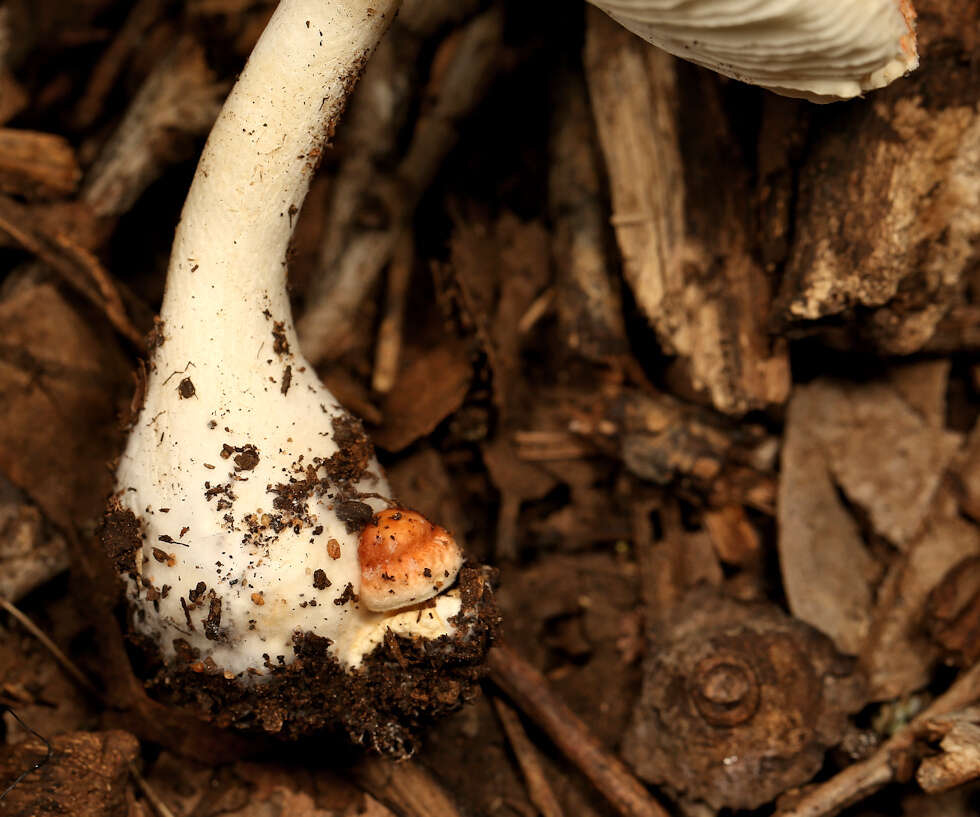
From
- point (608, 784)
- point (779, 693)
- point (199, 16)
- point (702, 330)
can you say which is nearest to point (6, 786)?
point (608, 784)

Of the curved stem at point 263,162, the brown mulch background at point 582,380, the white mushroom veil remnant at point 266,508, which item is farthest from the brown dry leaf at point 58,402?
the curved stem at point 263,162

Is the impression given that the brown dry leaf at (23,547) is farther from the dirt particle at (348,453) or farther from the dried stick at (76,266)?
the dirt particle at (348,453)

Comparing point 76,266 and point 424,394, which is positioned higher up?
point 76,266

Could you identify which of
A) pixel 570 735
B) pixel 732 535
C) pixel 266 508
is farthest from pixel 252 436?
pixel 732 535

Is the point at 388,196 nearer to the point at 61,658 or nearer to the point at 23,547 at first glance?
the point at 23,547

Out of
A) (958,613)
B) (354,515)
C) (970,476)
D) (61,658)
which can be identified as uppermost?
(354,515)

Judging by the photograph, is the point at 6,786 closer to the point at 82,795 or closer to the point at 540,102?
the point at 82,795
